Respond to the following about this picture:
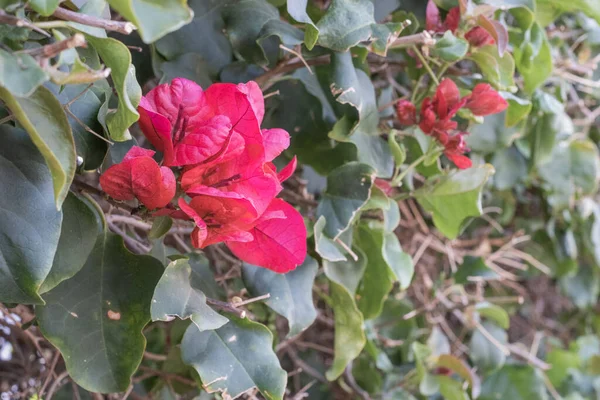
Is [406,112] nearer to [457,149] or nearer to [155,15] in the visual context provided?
[457,149]

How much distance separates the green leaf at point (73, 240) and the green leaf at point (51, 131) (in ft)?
0.31

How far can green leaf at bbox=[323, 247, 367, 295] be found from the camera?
0.57 m

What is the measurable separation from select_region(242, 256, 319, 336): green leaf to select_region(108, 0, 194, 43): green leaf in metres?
0.27

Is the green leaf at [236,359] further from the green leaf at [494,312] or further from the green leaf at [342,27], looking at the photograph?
the green leaf at [494,312]

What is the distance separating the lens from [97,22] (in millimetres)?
308

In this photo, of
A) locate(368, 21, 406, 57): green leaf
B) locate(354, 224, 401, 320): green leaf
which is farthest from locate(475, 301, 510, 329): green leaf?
locate(368, 21, 406, 57): green leaf

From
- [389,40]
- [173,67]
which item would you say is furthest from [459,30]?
[173,67]

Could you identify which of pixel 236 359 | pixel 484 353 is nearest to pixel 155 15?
pixel 236 359

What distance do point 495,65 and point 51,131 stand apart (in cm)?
44

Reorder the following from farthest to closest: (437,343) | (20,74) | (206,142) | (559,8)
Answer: (437,343) < (559,8) < (206,142) < (20,74)

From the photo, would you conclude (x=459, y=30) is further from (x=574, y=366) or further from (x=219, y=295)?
(x=574, y=366)

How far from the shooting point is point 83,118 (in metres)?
0.38

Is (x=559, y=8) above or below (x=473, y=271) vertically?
above

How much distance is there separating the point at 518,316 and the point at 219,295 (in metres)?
0.95
